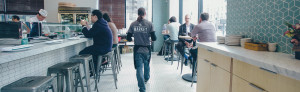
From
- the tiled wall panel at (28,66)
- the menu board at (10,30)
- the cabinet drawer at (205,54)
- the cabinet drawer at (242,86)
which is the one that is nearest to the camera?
the cabinet drawer at (242,86)

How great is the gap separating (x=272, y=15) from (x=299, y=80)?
103 centimetres

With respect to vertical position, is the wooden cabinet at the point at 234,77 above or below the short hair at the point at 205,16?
below

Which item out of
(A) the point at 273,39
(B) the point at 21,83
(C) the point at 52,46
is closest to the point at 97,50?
(C) the point at 52,46

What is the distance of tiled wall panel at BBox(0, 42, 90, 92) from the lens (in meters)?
2.14

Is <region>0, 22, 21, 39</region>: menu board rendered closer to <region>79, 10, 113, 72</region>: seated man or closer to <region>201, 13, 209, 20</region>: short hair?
<region>79, 10, 113, 72</region>: seated man

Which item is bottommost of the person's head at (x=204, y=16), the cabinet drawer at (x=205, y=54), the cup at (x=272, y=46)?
the cabinet drawer at (x=205, y=54)

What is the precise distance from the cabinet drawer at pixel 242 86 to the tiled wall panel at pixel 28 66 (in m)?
2.30

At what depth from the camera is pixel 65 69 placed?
229cm

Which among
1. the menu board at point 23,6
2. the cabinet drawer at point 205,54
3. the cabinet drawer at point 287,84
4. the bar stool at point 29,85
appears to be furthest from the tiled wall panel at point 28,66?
the menu board at point 23,6

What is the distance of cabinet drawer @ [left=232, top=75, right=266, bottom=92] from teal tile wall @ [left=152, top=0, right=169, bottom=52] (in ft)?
21.2

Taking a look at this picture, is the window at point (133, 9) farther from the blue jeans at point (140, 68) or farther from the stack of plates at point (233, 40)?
the stack of plates at point (233, 40)

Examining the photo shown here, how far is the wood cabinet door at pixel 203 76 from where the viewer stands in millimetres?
2372

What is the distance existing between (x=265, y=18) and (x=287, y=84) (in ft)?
3.46

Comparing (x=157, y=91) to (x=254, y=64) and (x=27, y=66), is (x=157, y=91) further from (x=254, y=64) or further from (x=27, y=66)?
(x=254, y=64)
